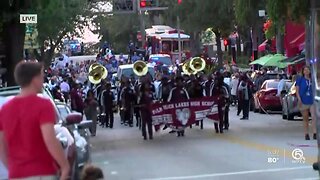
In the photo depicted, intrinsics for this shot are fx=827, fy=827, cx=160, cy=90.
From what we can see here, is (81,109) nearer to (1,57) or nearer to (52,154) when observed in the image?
(1,57)

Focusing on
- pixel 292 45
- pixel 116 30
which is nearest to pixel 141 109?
pixel 292 45

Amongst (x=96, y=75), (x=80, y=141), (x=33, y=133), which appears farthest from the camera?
(x=96, y=75)

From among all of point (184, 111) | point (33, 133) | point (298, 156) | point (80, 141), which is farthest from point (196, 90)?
point (33, 133)

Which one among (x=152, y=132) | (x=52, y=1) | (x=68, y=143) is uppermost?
(x=52, y=1)

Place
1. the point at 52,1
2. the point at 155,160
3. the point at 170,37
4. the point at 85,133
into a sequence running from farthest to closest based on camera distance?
the point at 170,37, the point at 52,1, the point at 155,160, the point at 85,133

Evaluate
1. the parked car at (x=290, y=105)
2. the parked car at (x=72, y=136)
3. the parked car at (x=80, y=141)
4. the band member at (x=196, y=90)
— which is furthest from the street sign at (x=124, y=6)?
the parked car at (x=80, y=141)

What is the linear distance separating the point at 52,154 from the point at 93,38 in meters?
106

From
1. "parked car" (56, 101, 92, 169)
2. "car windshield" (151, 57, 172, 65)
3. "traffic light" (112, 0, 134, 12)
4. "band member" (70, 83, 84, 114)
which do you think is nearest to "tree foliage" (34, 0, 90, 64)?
"traffic light" (112, 0, 134, 12)

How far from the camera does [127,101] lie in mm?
29094

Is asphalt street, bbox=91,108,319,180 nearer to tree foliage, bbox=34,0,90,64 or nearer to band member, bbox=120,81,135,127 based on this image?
band member, bbox=120,81,135,127

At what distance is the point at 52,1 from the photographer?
2544 centimetres

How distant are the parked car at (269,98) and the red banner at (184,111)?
9.33 meters

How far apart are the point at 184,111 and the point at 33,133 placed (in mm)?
16610

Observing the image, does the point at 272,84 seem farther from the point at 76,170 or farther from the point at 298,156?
the point at 76,170
